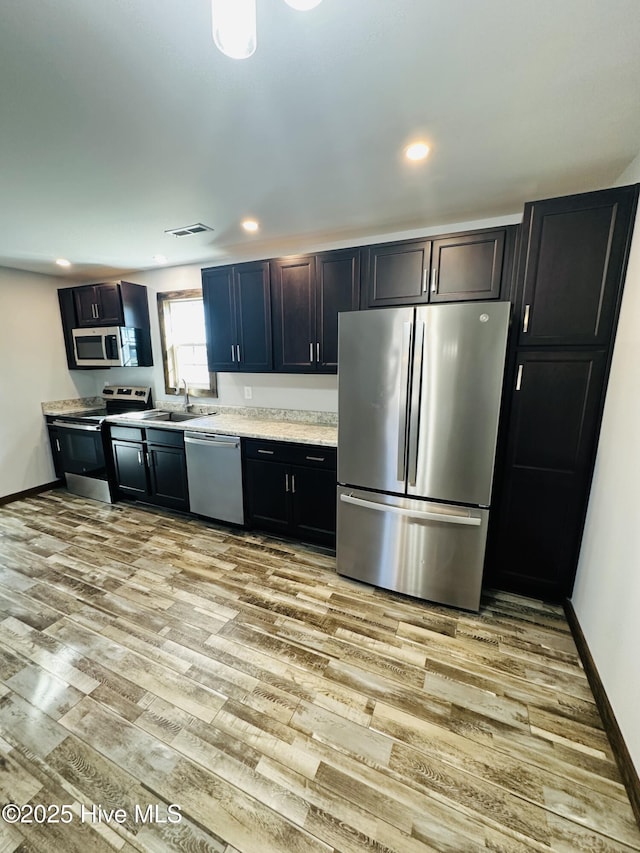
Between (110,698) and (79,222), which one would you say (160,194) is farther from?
(110,698)

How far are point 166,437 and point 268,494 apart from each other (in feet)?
4.10

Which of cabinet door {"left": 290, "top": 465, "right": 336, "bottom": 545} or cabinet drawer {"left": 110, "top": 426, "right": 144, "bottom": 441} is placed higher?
cabinet drawer {"left": 110, "top": 426, "right": 144, "bottom": 441}

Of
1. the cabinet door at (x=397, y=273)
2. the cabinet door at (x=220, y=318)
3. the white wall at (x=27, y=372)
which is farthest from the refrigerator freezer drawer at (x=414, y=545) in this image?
the white wall at (x=27, y=372)

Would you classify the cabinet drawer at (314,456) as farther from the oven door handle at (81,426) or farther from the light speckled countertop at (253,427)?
the oven door handle at (81,426)

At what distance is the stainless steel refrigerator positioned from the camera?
76.1 inches

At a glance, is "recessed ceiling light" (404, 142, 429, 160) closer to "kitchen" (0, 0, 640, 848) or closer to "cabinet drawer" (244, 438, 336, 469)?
"kitchen" (0, 0, 640, 848)

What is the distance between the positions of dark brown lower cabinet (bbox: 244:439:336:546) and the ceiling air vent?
175cm

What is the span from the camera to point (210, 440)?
3094 millimetres

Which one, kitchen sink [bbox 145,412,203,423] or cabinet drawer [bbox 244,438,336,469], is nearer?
cabinet drawer [bbox 244,438,336,469]

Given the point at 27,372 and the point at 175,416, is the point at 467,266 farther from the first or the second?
the point at 27,372

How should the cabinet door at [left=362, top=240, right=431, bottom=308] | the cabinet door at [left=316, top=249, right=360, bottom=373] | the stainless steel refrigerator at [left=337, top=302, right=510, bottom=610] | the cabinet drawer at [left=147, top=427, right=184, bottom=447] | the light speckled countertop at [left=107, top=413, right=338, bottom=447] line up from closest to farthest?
the stainless steel refrigerator at [left=337, top=302, right=510, bottom=610] → the cabinet door at [left=362, top=240, right=431, bottom=308] → the cabinet door at [left=316, top=249, right=360, bottom=373] → the light speckled countertop at [left=107, top=413, right=338, bottom=447] → the cabinet drawer at [left=147, top=427, right=184, bottom=447]

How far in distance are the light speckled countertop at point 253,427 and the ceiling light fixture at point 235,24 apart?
2.07 metres

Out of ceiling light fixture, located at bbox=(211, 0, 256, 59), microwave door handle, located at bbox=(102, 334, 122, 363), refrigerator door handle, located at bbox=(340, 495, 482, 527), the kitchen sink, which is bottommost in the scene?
refrigerator door handle, located at bbox=(340, 495, 482, 527)

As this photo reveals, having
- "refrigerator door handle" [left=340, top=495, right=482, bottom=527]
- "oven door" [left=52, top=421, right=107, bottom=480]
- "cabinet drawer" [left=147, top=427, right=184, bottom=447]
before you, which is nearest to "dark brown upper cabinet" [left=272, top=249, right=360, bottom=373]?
"refrigerator door handle" [left=340, top=495, right=482, bottom=527]
